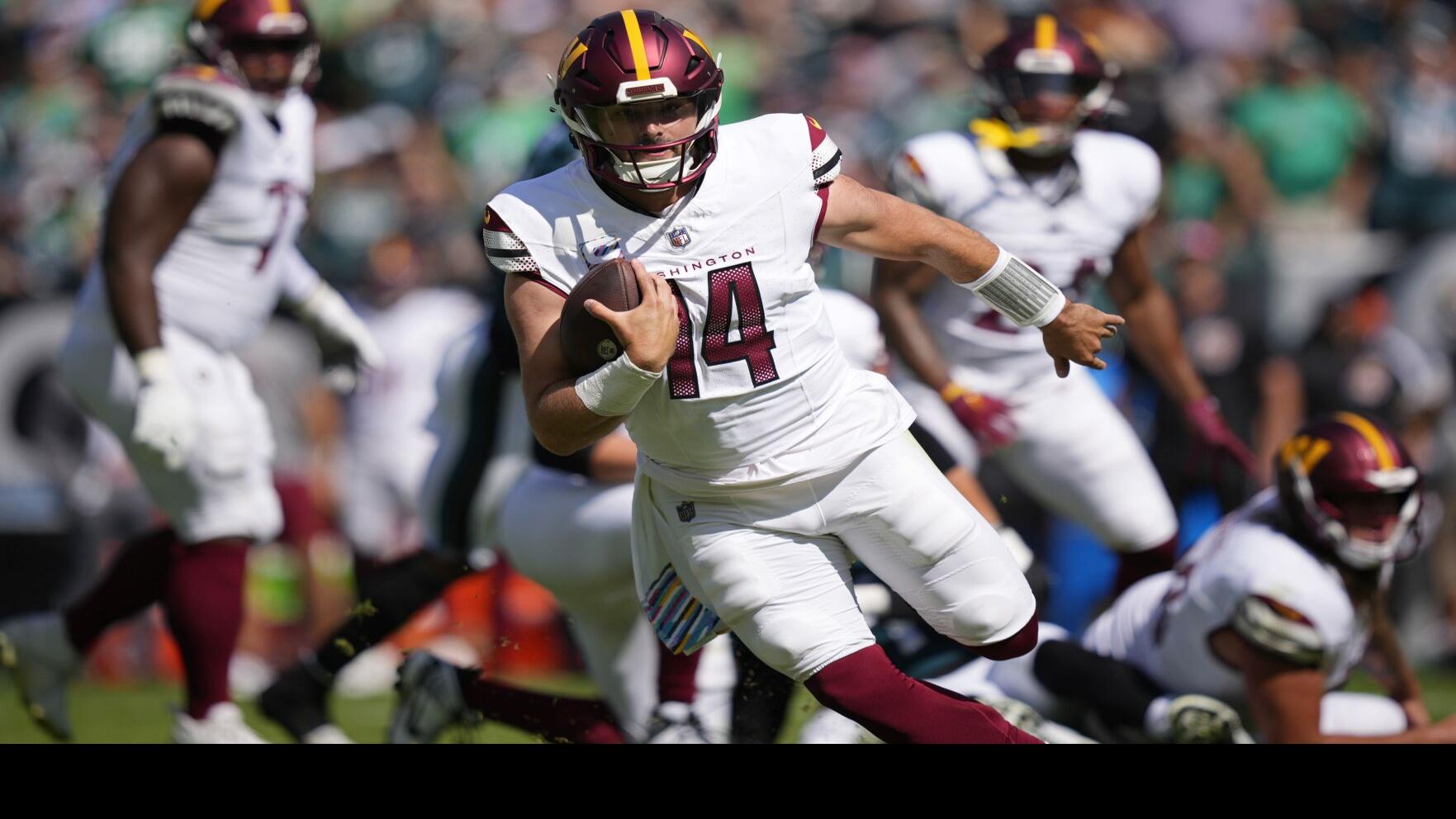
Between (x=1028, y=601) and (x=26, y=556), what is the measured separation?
609 cm

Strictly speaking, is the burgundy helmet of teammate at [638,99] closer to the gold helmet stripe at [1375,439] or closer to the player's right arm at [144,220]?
the player's right arm at [144,220]

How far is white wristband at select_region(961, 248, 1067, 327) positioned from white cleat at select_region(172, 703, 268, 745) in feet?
7.91

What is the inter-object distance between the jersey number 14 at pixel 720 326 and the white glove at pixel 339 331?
2.40 m

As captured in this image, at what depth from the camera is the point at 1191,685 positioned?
4.53 metres

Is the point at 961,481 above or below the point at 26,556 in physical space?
above

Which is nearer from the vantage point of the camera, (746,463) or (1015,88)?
(746,463)

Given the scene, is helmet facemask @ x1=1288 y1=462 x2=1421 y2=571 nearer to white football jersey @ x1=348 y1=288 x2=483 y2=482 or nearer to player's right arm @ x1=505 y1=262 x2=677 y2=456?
player's right arm @ x1=505 y1=262 x2=677 y2=456

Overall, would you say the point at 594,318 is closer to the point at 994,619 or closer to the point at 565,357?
the point at 565,357

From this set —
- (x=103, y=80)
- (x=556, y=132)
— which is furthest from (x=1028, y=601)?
(x=103, y=80)

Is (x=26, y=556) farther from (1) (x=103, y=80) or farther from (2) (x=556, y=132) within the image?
(2) (x=556, y=132)

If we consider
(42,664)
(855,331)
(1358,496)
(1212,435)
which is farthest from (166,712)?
(1358,496)

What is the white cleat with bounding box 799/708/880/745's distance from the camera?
4367 mm

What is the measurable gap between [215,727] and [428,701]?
2.05 ft

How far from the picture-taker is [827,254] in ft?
22.2
